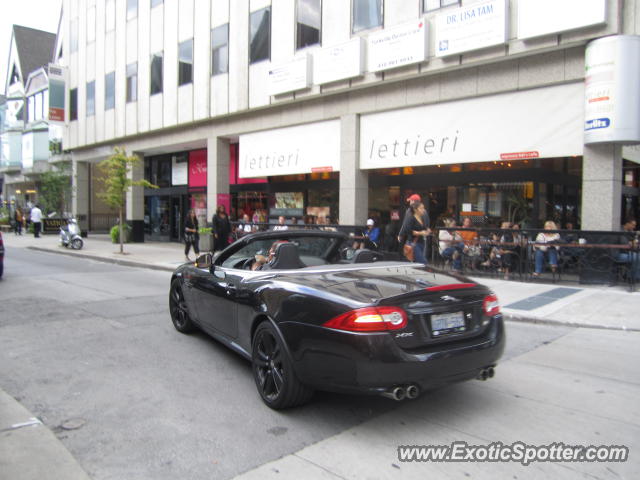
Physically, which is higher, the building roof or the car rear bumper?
the building roof

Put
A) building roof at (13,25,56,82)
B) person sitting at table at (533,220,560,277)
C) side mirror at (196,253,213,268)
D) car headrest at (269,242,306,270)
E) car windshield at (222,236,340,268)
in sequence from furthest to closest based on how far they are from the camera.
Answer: building roof at (13,25,56,82)
person sitting at table at (533,220,560,277)
side mirror at (196,253,213,268)
car windshield at (222,236,340,268)
car headrest at (269,242,306,270)

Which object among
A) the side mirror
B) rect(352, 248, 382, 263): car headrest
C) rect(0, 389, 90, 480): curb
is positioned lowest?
rect(0, 389, 90, 480): curb

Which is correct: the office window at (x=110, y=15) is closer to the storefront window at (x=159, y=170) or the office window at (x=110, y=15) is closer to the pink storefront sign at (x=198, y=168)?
the storefront window at (x=159, y=170)

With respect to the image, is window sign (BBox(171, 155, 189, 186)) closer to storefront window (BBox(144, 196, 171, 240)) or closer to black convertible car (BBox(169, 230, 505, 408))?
A: storefront window (BBox(144, 196, 171, 240))

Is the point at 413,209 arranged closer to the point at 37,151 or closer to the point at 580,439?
the point at 580,439

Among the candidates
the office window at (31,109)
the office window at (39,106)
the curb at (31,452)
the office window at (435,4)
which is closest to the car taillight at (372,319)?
the curb at (31,452)

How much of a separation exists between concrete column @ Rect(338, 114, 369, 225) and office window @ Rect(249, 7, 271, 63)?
172 inches

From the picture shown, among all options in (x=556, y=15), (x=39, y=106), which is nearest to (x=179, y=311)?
(x=556, y=15)

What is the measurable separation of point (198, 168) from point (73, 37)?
520 inches

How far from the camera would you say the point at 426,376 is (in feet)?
11.7

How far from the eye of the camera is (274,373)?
414cm

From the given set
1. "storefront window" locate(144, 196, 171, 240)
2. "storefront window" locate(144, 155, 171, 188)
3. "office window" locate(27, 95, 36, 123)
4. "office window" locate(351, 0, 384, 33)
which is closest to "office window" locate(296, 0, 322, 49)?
"office window" locate(351, 0, 384, 33)

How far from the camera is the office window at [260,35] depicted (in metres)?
17.5

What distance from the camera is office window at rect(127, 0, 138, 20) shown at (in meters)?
24.0
